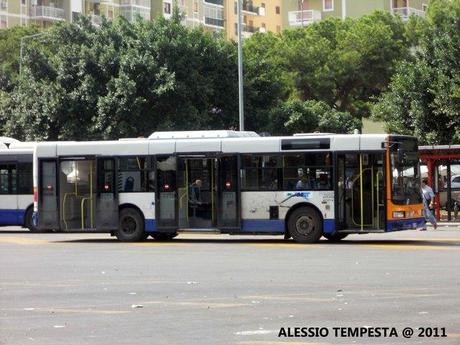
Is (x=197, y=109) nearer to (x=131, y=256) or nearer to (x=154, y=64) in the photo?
(x=154, y=64)

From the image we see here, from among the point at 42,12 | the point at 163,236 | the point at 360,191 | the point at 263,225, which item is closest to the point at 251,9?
the point at 42,12

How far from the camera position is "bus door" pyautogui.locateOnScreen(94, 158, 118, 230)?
2934 cm

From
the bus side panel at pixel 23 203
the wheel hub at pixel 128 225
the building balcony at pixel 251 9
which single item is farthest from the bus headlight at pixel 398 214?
the building balcony at pixel 251 9

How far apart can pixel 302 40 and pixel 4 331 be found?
56.0 meters

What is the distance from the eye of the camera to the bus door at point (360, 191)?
26438 mm

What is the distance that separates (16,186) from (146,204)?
8.70m

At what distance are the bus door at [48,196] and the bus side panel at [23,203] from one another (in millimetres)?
6143

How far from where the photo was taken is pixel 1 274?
19750 millimetres

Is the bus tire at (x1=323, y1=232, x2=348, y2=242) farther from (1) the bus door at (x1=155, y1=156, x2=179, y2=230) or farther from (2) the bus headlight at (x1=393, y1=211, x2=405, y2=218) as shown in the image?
(1) the bus door at (x1=155, y1=156, x2=179, y2=230)

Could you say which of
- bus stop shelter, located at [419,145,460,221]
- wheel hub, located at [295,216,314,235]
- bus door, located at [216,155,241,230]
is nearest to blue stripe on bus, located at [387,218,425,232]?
wheel hub, located at [295,216,314,235]

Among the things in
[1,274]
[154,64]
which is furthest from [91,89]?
[1,274]

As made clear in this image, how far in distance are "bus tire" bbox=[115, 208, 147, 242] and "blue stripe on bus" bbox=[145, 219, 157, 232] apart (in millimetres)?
120

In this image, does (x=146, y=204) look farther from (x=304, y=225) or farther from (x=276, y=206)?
(x=304, y=225)

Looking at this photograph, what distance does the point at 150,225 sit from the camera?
28953mm
